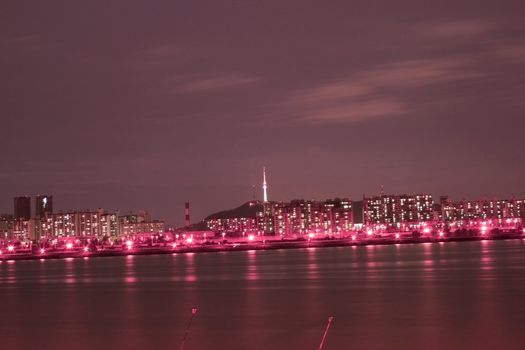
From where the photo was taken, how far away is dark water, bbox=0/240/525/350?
29688mm

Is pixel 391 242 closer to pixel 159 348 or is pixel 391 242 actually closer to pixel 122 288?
pixel 122 288

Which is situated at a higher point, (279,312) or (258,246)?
(258,246)

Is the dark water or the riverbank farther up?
the riverbank

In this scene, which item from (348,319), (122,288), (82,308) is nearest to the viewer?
(348,319)

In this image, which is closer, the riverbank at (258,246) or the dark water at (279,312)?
the dark water at (279,312)

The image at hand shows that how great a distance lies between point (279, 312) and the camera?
3928 centimetres

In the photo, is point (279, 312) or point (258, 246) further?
point (258, 246)

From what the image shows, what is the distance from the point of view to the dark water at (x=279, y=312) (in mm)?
29688

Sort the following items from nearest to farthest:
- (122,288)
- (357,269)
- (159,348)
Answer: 1. (159,348)
2. (122,288)
3. (357,269)

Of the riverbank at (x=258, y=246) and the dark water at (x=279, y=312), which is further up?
the riverbank at (x=258, y=246)

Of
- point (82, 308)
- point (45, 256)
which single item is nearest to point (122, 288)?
point (82, 308)

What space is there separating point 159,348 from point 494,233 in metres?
150

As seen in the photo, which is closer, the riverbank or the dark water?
the dark water

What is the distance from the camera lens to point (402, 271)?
2692 inches
